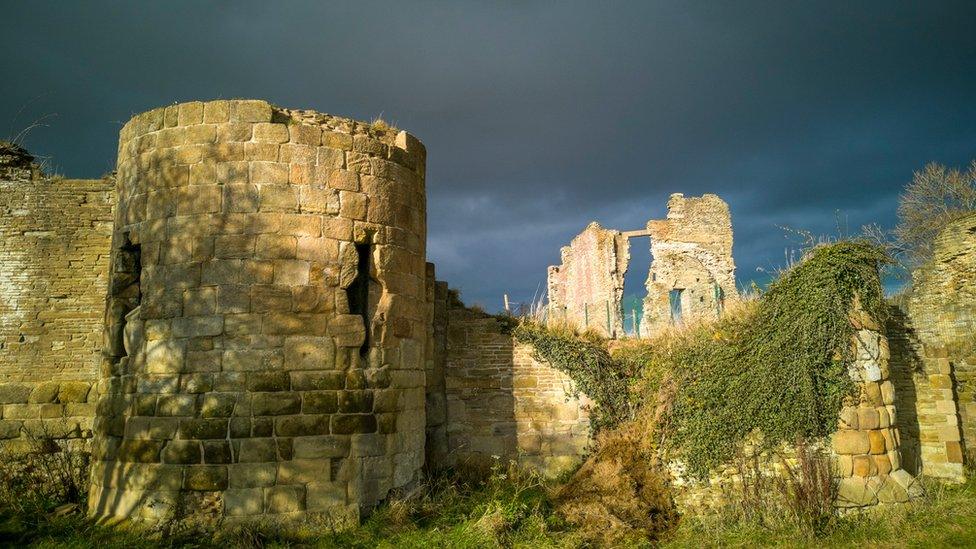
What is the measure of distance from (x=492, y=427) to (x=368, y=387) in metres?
3.45

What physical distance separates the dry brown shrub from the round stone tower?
2468 millimetres

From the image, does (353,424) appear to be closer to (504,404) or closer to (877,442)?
(504,404)

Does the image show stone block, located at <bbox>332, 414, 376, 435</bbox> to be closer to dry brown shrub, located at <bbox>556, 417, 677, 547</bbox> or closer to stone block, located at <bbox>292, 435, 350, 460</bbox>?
stone block, located at <bbox>292, 435, 350, 460</bbox>

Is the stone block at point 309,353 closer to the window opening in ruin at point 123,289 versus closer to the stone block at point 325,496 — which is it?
the stone block at point 325,496

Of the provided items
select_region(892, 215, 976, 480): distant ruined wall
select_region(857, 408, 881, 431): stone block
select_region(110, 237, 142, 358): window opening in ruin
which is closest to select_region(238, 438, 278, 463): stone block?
→ select_region(110, 237, 142, 358): window opening in ruin

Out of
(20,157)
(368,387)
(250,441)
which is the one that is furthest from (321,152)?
(20,157)

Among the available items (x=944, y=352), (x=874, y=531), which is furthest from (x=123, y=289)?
(x=944, y=352)

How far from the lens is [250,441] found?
669 centimetres

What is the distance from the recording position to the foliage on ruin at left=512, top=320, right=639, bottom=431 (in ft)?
33.0

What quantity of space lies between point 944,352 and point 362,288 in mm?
9036

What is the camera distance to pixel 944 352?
9.85 m

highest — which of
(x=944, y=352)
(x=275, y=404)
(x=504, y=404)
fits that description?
(x=944, y=352)

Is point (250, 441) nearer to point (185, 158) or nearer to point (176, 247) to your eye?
point (176, 247)

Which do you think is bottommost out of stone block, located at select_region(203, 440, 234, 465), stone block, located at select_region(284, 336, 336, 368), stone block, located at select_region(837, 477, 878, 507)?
stone block, located at select_region(837, 477, 878, 507)
